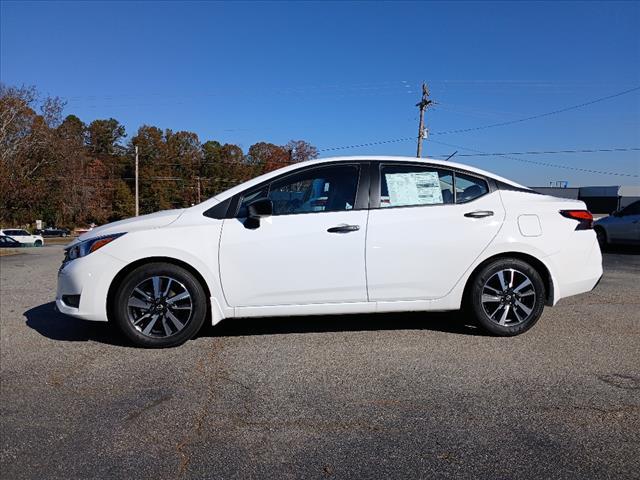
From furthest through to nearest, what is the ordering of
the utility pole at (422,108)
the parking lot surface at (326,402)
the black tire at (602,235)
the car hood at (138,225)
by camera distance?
the utility pole at (422,108) → the black tire at (602,235) → the car hood at (138,225) → the parking lot surface at (326,402)

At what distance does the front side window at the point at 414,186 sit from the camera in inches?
169

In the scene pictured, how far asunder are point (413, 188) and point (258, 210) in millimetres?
1429

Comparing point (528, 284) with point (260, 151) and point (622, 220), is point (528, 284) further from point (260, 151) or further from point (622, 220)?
point (260, 151)

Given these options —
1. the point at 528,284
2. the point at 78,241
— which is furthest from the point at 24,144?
the point at 528,284

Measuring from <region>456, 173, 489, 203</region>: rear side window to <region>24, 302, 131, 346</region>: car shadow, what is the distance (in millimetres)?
3286

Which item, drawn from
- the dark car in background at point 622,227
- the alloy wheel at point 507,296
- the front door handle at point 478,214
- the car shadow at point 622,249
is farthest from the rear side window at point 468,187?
the dark car in background at point 622,227

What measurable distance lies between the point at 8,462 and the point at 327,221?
2.68 metres

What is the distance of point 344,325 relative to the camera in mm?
4762

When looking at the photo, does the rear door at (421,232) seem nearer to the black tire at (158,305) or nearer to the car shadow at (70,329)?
the black tire at (158,305)

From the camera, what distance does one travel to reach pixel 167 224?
13.5 ft

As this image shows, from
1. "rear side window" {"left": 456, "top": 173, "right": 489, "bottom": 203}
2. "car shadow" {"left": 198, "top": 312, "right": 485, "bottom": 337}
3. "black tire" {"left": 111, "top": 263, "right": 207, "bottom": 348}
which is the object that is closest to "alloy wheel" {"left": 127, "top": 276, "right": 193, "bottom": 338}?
"black tire" {"left": 111, "top": 263, "right": 207, "bottom": 348}

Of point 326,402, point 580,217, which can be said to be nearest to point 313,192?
point 326,402

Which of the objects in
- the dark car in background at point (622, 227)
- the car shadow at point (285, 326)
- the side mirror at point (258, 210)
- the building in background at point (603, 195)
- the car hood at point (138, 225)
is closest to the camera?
the side mirror at point (258, 210)

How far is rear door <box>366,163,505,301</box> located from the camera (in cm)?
415
